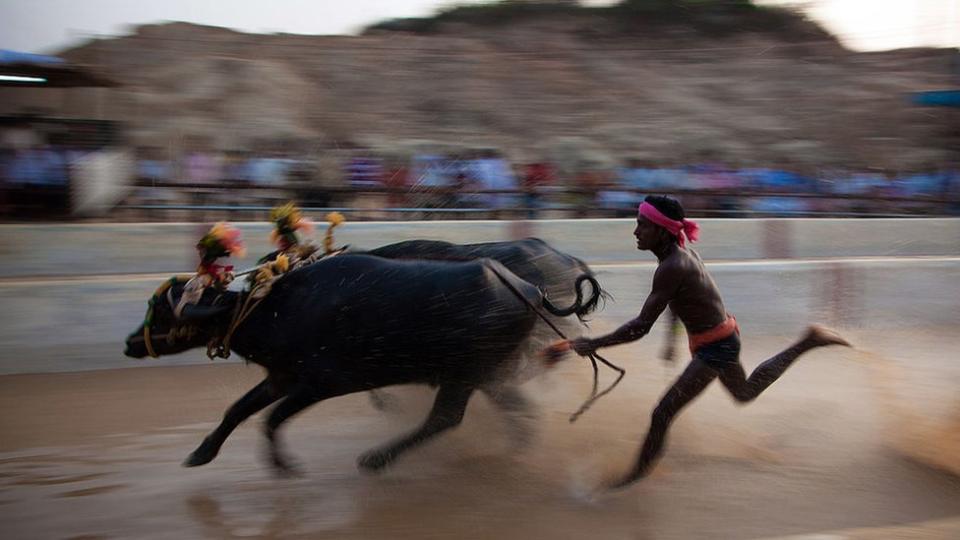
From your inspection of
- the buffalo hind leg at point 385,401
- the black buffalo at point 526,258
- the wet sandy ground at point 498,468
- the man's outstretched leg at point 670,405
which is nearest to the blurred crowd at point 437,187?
the wet sandy ground at point 498,468

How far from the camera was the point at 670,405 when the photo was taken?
462 cm

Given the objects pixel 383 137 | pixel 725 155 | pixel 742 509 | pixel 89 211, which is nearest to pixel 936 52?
pixel 725 155

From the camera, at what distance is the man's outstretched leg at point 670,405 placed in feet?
15.1

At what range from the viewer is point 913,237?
43.2ft

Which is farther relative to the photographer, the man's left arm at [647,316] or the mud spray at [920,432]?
the mud spray at [920,432]

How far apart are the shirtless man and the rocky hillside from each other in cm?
1744

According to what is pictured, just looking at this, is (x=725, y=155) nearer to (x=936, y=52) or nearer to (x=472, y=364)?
(x=936, y=52)

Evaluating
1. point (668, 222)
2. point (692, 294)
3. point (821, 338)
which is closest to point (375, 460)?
point (692, 294)

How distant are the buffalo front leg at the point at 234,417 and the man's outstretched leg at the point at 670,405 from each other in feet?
6.57

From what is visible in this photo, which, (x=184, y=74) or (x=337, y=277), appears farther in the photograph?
(x=184, y=74)

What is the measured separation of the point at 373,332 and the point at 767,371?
2100 mm

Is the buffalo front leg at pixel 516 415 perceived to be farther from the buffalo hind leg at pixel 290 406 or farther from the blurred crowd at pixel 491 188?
the blurred crowd at pixel 491 188

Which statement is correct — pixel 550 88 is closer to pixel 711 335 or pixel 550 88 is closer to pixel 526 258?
pixel 526 258

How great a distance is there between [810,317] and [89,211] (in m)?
8.04
